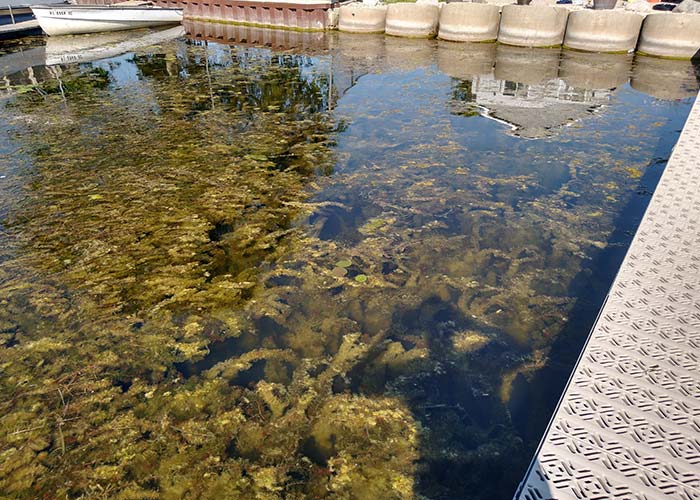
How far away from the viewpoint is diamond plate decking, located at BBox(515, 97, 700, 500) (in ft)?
Result: 5.02

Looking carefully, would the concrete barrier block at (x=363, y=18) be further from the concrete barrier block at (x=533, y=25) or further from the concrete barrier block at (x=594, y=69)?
the concrete barrier block at (x=594, y=69)

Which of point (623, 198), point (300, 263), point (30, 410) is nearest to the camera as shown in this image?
point (30, 410)

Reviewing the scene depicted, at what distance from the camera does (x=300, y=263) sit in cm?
327

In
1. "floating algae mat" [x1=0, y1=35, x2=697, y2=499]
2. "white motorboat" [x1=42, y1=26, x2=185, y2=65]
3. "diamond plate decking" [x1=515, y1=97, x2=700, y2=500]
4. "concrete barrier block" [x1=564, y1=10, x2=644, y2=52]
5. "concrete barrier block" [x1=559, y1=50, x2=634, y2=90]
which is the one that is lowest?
"floating algae mat" [x1=0, y1=35, x2=697, y2=499]

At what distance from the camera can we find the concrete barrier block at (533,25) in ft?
35.5

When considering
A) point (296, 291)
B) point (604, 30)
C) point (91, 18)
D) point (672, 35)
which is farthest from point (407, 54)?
point (296, 291)

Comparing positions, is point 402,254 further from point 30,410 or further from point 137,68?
point 137,68

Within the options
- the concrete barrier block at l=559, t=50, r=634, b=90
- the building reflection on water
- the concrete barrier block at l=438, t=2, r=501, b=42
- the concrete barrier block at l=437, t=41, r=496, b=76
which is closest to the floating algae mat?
the building reflection on water

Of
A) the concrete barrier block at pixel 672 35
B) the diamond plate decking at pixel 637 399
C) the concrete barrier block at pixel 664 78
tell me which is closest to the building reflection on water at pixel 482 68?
the concrete barrier block at pixel 664 78

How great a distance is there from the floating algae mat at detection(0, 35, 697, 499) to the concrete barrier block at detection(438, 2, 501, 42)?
6510 millimetres

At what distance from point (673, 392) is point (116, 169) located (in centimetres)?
482

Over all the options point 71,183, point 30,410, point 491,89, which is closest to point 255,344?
point 30,410

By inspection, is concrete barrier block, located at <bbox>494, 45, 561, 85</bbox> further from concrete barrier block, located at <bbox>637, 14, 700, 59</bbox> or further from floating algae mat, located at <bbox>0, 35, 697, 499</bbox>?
floating algae mat, located at <bbox>0, 35, 697, 499</bbox>

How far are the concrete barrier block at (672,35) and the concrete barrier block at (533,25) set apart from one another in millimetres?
1801
